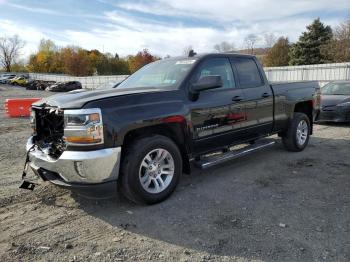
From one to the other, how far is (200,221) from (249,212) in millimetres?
631

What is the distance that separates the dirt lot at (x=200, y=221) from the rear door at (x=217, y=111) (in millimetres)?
649

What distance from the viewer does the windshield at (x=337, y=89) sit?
37.4 feet

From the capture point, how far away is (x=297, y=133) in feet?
22.6

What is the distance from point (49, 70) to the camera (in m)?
85.6

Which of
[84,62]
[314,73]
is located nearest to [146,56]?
[84,62]

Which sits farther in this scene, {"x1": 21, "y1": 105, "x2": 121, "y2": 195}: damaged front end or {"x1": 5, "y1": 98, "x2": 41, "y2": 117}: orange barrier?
{"x1": 5, "y1": 98, "x2": 41, "y2": 117}: orange barrier

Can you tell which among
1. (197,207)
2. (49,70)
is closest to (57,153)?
(197,207)

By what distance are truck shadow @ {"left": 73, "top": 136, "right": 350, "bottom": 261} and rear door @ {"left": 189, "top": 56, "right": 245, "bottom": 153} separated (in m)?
0.65

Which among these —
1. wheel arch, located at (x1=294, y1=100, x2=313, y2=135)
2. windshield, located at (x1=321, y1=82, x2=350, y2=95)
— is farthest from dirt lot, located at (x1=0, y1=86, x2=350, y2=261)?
windshield, located at (x1=321, y1=82, x2=350, y2=95)

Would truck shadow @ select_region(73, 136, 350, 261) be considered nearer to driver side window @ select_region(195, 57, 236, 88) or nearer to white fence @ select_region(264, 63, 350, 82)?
driver side window @ select_region(195, 57, 236, 88)

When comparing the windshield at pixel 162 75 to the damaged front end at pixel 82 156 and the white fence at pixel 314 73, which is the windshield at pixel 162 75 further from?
the white fence at pixel 314 73

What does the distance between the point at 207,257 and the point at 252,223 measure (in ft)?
2.78

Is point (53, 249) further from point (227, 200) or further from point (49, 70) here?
point (49, 70)

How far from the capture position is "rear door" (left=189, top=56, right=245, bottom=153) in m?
4.76
